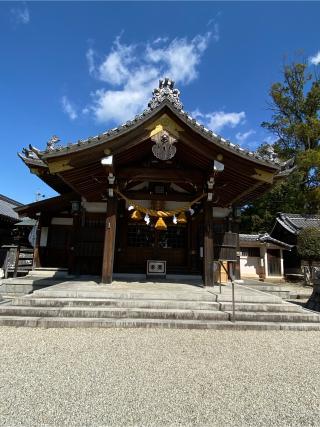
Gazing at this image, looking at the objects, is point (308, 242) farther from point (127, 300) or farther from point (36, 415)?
point (36, 415)

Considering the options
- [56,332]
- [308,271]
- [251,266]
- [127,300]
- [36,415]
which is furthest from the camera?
[251,266]

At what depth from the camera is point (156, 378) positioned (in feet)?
11.6

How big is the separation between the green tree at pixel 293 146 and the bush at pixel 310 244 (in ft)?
19.6

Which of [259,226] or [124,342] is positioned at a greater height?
[259,226]

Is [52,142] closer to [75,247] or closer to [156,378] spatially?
[75,247]

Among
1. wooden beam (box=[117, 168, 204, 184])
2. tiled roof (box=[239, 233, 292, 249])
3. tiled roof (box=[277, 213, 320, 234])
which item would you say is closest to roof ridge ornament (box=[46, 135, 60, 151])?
wooden beam (box=[117, 168, 204, 184])

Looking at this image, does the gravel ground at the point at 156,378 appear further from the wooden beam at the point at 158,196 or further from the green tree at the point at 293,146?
the green tree at the point at 293,146

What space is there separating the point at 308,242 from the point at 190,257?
50.4ft

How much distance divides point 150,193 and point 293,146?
→ 87.0 ft

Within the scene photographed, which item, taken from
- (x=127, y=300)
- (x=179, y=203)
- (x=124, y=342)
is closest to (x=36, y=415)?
(x=124, y=342)

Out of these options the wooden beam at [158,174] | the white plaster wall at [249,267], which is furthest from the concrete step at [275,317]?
the white plaster wall at [249,267]

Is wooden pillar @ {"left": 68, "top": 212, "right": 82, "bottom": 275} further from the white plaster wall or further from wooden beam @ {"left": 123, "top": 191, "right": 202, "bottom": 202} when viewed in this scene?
the white plaster wall

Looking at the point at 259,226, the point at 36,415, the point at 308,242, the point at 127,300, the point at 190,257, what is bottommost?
the point at 36,415

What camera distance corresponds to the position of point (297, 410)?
2896 mm
